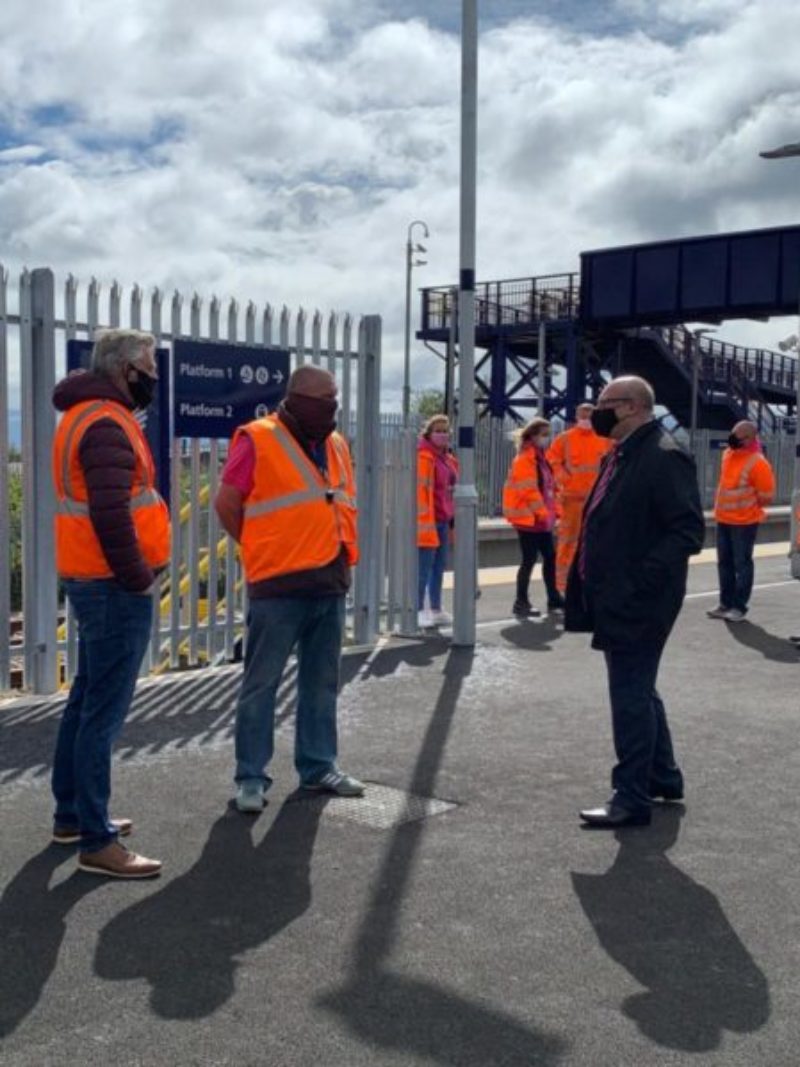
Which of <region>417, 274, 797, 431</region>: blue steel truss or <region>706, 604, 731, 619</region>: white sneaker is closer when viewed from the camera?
<region>706, 604, 731, 619</region>: white sneaker

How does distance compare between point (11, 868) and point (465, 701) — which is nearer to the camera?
point (11, 868)

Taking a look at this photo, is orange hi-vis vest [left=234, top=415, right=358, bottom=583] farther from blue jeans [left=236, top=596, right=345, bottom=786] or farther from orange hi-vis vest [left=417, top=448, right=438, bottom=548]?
orange hi-vis vest [left=417, top=448, right=438, bottom=548]

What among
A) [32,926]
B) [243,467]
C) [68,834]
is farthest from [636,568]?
[32,926]

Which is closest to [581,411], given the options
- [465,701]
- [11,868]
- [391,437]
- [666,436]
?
[391,437]

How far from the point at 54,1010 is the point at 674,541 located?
2.97 metres

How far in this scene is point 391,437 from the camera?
9836mm

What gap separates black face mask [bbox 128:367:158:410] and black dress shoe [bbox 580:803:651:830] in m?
2.45

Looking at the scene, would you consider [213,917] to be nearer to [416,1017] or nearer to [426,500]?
[416,1017]

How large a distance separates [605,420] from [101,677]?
7.91 feet

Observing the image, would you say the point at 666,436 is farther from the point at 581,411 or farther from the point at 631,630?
the point at 581,411

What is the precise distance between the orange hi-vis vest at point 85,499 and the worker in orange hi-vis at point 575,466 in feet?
21.2

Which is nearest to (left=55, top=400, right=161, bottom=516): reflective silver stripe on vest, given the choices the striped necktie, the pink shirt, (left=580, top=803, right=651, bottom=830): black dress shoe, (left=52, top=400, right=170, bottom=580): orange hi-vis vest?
(left=52, top=400, right=170, bottom=580): orange hi-vis vest

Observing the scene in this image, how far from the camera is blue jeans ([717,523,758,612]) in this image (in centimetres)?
1152

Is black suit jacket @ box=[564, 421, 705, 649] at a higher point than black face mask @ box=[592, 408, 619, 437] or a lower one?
lower
